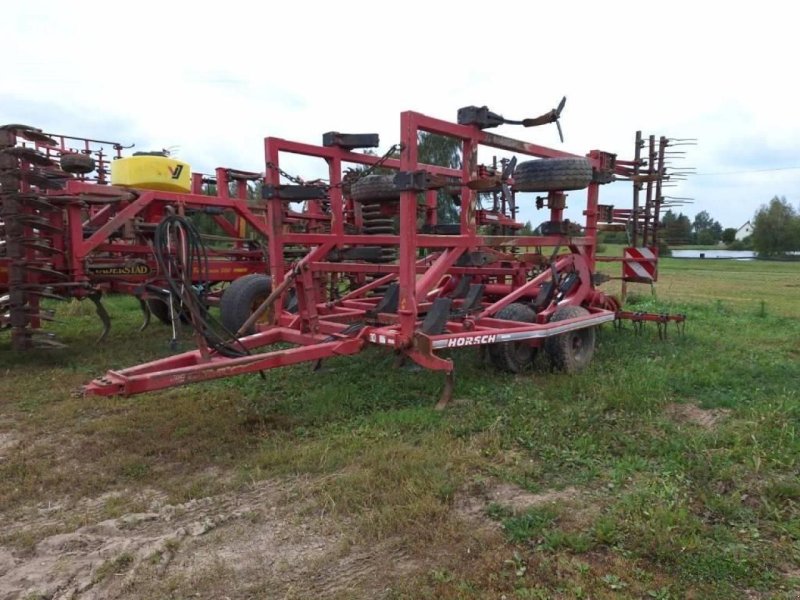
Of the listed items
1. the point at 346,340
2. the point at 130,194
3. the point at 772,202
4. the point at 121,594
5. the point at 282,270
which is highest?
the point at 772,202

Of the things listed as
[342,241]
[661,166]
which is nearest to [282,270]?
[342,241]

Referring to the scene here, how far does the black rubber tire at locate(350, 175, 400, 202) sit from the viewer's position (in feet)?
20.5

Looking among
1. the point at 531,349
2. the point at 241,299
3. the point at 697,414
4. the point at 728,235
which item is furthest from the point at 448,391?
the point at 728,235

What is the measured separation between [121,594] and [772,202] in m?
71.3

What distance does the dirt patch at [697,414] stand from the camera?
4.15 meters

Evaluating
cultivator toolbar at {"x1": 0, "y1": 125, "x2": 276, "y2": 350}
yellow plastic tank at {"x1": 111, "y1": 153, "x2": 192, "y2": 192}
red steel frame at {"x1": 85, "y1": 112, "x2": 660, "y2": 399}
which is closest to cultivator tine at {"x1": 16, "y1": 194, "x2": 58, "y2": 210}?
cultivator toolbar at {"x1": 0, "y1": 125, "x2": 276, "y2": 350}

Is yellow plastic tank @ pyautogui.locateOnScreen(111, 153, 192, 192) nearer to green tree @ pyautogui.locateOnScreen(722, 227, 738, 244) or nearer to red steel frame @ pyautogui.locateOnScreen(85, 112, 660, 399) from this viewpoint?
red steel frame @ pyautogui.locateOnScreen(85, 112, 660, 399)

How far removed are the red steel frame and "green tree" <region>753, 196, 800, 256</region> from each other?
61048mm

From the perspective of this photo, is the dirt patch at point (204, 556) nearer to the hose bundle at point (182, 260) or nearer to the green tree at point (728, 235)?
the hose bundle at point (182, 260)

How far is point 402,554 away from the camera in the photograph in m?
2.58

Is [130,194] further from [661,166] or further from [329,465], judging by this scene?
[661,166]

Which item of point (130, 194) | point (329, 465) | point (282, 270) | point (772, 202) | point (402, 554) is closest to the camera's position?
point (402, 554)

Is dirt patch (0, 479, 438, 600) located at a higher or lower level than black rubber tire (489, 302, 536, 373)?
lower

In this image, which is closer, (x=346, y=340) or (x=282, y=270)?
(x=346, y=340)
